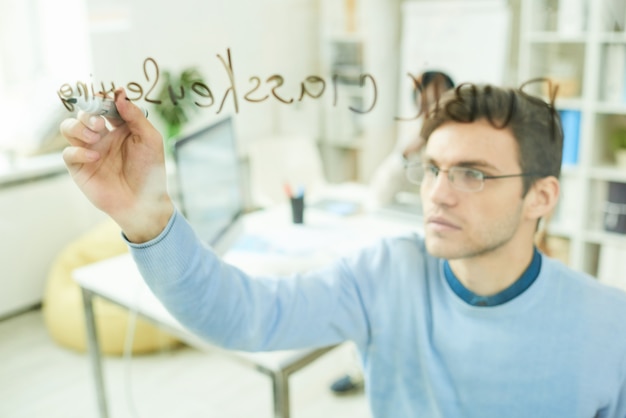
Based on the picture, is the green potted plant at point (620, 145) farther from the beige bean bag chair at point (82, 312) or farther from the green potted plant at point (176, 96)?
the green potted plant at point (176, 96)

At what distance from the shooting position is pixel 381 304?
2.60ft

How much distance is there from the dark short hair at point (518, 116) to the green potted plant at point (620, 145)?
3.88 feet

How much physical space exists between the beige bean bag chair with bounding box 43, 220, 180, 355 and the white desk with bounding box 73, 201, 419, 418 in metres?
0.03

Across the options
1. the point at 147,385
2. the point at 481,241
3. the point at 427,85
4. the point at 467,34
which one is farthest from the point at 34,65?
the point at 467,34

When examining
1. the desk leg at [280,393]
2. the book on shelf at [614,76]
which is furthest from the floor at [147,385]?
the book on shelf at [614,76]

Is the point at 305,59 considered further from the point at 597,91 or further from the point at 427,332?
the point at 597,91

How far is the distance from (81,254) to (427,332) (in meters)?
0.48

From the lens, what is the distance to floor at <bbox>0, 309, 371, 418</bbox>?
0.67 m

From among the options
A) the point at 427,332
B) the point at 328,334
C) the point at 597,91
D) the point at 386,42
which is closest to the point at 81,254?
the point at 328,334

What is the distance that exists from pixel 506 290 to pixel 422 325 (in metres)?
0.11

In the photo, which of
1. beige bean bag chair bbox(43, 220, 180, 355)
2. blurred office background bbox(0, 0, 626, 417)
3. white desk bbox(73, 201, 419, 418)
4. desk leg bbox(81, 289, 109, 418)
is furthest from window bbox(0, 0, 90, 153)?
desk leg bbox(81, 289, 109, 418)

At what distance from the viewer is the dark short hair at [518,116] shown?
0.67 metres

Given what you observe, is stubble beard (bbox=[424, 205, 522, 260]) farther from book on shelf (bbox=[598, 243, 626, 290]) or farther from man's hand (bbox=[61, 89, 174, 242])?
book on shelf (bbox=[598, 243, 626, 290])

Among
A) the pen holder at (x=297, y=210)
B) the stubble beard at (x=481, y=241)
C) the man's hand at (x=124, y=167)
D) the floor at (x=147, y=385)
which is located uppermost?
the man's hand at (x=124, y=167)
